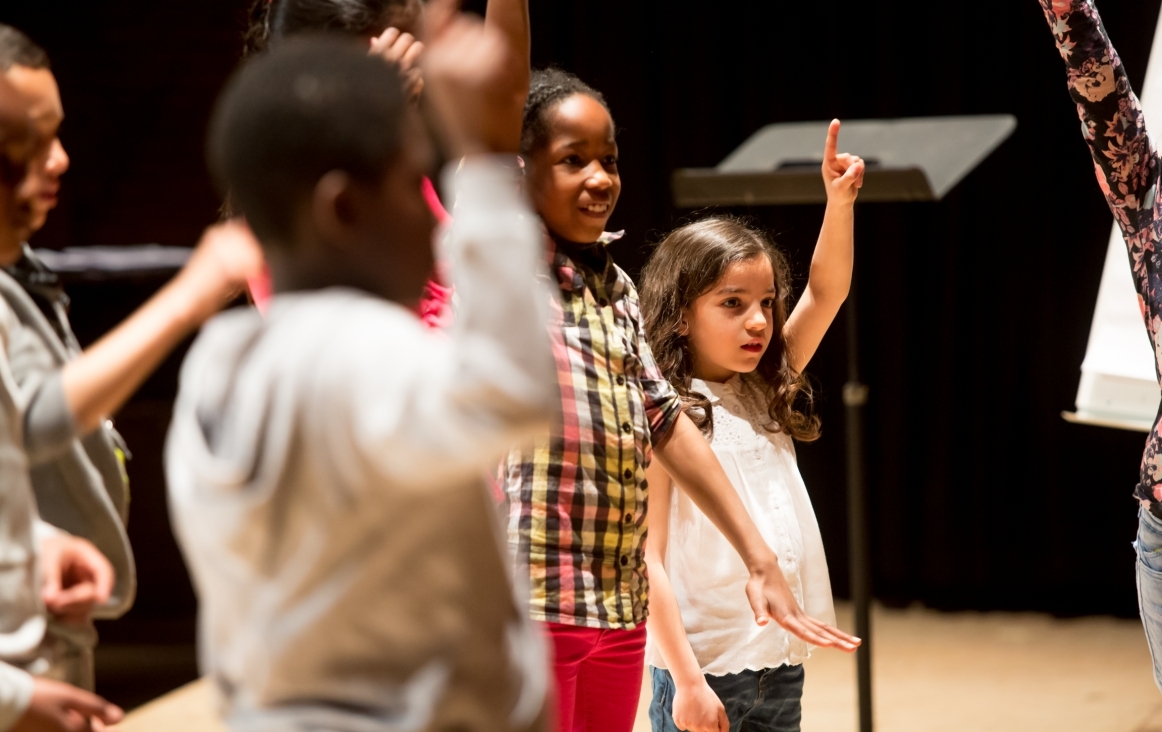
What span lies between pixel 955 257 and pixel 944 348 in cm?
31

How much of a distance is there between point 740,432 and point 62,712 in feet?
4.09

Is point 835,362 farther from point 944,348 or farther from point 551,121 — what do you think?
point 551,121

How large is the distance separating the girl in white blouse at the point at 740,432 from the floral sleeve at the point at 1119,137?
1.05 feet

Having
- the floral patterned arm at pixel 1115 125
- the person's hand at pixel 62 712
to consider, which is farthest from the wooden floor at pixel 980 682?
the person's hand at pixel 62 712

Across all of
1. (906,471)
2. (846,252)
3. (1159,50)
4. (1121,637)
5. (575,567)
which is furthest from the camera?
(906,471)

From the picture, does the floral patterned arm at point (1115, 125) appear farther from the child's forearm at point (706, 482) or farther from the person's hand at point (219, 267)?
the person's hand at point (219, 267)

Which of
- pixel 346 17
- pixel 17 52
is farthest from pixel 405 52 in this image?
pixel 17 52

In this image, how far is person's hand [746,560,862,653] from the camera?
1.50 metres

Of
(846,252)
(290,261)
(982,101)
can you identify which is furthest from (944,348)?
(290,261)

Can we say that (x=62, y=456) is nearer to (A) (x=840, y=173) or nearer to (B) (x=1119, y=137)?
(A) (x=840, y=173)

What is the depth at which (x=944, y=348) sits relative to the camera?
4633mm

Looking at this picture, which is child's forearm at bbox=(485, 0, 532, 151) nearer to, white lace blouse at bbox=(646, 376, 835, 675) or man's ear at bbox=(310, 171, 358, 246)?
man's ear at bbox=(310, 171, 358, 246)

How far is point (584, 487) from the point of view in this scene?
1603 mm

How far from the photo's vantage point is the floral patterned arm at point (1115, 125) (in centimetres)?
177
